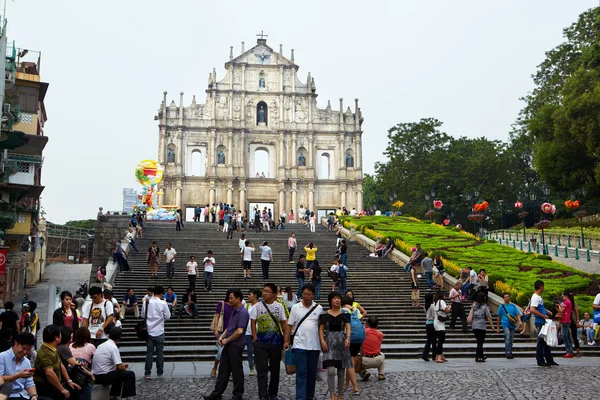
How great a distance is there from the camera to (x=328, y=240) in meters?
29.2

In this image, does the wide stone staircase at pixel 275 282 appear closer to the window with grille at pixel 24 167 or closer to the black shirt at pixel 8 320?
the black shirt at pixel 8 320

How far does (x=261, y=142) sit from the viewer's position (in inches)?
2061

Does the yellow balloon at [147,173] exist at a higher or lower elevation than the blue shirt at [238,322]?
higher

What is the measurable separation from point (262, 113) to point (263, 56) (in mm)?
4714

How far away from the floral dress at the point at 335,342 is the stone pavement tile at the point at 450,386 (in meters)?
0.92

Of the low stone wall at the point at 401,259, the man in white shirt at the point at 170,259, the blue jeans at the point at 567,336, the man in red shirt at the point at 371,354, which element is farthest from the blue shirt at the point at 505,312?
the man in white shirt at the point at 170,259

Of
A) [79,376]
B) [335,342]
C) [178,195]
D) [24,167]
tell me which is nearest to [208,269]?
[335,342]

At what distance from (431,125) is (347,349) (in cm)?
4795

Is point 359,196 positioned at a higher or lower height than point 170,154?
lower

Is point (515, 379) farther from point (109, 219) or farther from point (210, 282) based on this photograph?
point (109, 219)

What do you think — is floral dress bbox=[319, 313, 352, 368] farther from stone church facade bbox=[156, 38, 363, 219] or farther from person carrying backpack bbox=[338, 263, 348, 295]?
stone church facade bbox=[156, 38, 363, 219]

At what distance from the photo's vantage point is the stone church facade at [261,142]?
166ft

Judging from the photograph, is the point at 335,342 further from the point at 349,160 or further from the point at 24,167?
the point at 349,160

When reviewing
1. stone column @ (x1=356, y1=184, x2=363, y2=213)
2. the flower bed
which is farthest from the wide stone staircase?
stone column @ (x1=356, y1=184, x2=363, y2=213)
